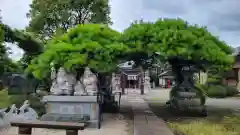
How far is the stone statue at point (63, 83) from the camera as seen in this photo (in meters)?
9.12

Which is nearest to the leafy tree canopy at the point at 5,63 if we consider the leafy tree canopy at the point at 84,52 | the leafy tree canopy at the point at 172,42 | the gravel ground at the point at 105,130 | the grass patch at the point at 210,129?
the leafy tree canopy at the point at 84,52

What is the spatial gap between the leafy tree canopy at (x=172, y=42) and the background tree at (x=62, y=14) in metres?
16.7

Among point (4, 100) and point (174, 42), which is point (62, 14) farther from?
point (174, 42)

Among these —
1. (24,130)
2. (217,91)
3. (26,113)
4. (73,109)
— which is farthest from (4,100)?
(217,91)

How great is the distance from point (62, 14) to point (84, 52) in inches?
730

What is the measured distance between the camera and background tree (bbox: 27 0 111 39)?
2692 centimetres

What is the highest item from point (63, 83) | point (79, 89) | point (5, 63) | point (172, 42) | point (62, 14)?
point (62, 14)

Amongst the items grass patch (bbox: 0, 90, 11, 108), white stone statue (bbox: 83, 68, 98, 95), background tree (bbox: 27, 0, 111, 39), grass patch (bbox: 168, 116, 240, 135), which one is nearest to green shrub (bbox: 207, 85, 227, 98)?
background tree (bbox: 27, 0, 111, 39)

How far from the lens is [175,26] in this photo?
10.7m

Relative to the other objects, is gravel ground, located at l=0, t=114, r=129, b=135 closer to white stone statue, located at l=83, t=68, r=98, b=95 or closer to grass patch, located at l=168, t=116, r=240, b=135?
white stone statue, located at l=83, t=68, r=98, b=95

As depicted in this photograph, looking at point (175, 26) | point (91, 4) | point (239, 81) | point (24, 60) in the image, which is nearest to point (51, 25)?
point (91, 4)

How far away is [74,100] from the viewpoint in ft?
29.3

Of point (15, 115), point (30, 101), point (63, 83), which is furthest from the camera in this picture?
point (30, 101)

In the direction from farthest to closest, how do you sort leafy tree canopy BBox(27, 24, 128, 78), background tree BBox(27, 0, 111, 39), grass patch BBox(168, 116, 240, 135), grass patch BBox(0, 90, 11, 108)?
background tree BBox(27, 0, 111, 39)
grass patch BBox(0, 90, 11, 108)
leafy tree canopy BBox(27, 24, 128, 78)
grass patch BBox(168, 116, 240, 135)
